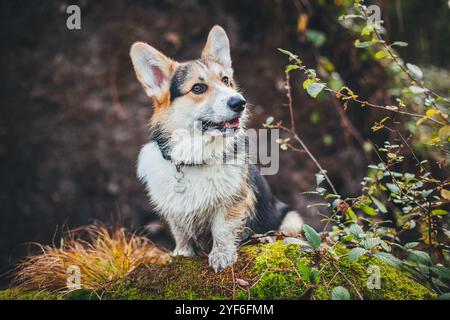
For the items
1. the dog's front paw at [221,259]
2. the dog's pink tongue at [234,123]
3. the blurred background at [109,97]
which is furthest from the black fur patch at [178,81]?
the blurred background at [109,97]

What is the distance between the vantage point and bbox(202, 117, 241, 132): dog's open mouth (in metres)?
3.17

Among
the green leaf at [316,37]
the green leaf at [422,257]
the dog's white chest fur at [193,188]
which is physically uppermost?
the green leaf at [316,37]

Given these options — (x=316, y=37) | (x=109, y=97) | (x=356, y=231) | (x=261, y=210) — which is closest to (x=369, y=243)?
(x=356, y=231)

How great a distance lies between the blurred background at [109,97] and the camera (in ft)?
18.8

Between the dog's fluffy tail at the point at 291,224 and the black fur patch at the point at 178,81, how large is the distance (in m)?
1.54

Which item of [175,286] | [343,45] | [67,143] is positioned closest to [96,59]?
[67,143]

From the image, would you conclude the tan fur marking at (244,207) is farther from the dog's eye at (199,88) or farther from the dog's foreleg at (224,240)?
the dog's eye at (199,88)

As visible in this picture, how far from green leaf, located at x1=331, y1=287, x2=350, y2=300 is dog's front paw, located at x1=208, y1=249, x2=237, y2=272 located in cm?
82

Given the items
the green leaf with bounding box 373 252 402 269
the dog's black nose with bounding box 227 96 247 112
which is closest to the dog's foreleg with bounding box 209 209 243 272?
the dog's black nose with bounding box 227 96 247 112

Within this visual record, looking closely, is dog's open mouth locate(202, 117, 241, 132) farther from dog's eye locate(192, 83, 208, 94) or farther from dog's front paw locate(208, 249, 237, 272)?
dog's front paw locate(208, 249, 237, 272)

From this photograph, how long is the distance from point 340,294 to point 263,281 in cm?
55
